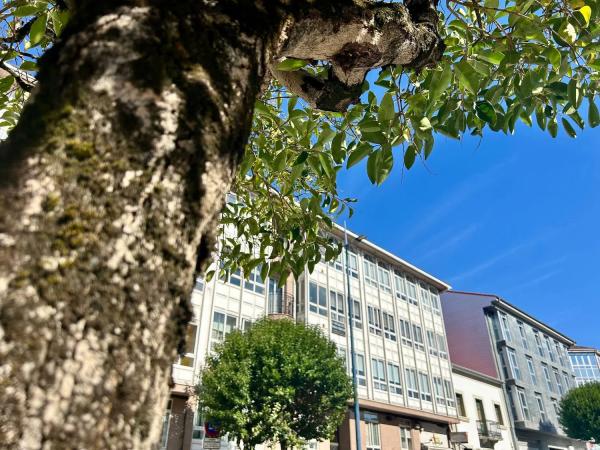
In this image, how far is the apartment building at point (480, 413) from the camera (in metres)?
33.6

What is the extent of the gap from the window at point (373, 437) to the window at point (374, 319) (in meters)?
6.10

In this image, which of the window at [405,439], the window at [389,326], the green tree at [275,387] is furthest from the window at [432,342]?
the green tree at [275,387]

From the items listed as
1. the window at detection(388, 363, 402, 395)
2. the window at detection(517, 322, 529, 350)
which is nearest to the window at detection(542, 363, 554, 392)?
the window at detection(517, 322, 529, 350)

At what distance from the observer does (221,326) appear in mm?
22469

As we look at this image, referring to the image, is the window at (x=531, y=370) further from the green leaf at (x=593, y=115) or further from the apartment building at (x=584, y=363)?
the green leaf at (x=593, y=115)

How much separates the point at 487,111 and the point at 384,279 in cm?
3316

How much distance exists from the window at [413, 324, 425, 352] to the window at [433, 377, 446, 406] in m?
2.45

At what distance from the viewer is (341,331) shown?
2883 cm

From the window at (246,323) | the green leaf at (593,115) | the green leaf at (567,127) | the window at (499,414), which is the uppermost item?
the window at (246,323)

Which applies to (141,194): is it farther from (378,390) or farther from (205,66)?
(378,390)

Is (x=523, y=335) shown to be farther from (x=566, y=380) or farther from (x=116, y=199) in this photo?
(x=116, y=199)

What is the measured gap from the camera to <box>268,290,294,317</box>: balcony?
82.9 feet

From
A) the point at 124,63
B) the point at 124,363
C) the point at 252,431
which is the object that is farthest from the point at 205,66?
the point at 252,431

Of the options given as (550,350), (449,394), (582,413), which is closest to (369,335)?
(449,394)
